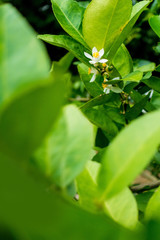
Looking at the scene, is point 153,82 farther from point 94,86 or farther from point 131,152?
point 131,152

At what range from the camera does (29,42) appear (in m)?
0.21

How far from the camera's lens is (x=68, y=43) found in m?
0.67

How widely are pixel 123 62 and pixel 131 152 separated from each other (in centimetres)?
48

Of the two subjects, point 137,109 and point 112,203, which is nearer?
point 112,203

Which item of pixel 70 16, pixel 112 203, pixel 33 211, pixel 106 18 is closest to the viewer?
pixel 33 211

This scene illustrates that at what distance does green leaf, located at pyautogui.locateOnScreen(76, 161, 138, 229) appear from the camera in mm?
306

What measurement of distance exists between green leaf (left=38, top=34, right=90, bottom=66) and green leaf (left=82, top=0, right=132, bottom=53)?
0.19ft

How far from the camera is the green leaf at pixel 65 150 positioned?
249 mm

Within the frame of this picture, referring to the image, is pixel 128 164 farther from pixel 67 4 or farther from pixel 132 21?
pixel 67 4

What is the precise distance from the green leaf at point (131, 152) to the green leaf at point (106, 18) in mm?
371

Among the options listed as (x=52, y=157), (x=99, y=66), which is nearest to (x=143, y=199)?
(x=99, y=66)

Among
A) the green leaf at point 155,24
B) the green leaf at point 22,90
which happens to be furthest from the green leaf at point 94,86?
the green leaf at point 22,90

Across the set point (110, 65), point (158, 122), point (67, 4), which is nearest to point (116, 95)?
point (110, 65)

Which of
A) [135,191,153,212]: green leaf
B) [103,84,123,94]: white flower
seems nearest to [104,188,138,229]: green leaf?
[135,191,153,212]: green leaf
